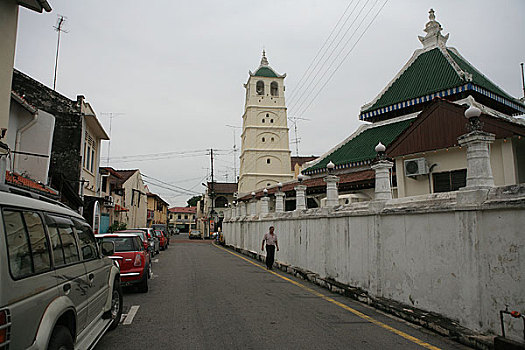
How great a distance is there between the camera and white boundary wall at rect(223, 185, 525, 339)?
5438 millimetres

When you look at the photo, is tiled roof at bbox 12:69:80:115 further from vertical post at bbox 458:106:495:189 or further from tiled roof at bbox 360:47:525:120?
vertical post at bbox 458:106:495:189

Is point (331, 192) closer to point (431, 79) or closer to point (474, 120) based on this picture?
point (474, 120)

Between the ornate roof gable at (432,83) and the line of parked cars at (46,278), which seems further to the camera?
the ornate roof gable at (432,83)

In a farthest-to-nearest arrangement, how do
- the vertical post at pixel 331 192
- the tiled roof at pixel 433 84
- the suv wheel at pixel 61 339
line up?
1. the tiled roof at pixel 433 84
2. the vertical post at pixel 331 192
3. the suv wheel at pixel 61 339

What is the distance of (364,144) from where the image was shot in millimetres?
22828

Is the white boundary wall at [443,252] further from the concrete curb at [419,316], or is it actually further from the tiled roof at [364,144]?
the tiled roof at [364,144]

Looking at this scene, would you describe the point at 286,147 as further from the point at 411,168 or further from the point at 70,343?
the point at 70,343

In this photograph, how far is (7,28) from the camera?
36.8ft

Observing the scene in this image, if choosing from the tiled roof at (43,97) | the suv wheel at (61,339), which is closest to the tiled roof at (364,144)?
the tiled roof at (43,97)

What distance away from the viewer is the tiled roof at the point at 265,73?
178 ft

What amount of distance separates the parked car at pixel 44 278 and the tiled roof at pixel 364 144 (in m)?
17.6

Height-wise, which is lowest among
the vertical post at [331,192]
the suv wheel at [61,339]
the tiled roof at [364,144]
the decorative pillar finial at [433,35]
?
the suv wheel at [61,339]

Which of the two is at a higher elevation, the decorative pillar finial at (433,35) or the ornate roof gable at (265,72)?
the ornate roof gable at (265,72)

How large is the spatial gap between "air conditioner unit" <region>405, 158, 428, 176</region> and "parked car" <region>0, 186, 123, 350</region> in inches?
498
